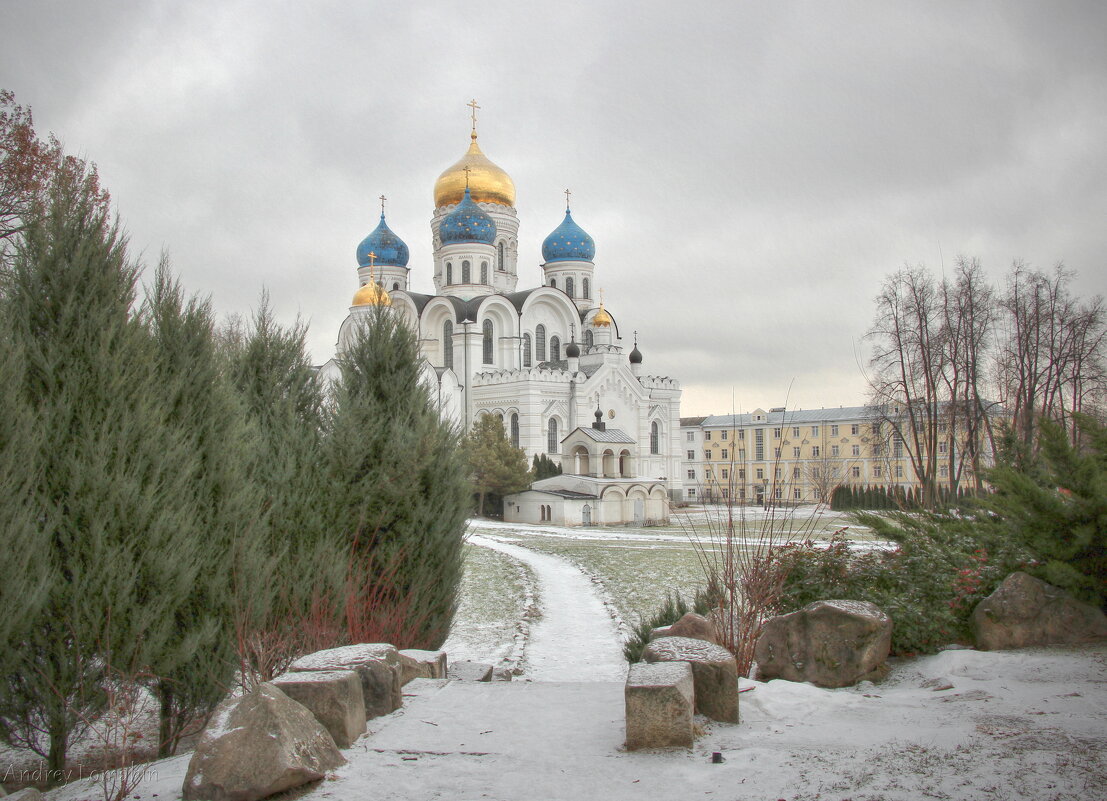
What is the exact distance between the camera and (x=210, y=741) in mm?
3609

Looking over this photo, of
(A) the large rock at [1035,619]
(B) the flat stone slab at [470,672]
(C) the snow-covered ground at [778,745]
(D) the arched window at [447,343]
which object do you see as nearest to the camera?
(C) the snow-covered ground at [778,745]

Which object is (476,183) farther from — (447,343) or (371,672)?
(371,672)

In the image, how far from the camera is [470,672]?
6730mm

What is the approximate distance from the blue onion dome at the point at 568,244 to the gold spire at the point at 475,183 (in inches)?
135

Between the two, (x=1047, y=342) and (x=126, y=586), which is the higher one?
(x=1047, y=342)

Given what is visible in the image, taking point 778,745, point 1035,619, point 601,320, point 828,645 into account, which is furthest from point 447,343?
point 778,745

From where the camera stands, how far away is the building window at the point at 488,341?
44.7 meters

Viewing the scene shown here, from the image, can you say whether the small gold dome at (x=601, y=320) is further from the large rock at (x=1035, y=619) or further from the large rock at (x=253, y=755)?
the large rock at (x=253, y=755)

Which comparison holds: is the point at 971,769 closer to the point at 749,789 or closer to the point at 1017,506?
the point at 749,789

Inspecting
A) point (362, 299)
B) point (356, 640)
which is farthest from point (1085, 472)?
point (362, 299)

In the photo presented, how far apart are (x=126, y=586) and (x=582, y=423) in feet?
122

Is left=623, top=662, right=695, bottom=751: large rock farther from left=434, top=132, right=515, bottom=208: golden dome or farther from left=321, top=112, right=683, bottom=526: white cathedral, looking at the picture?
left=434, top=132, right=515, bottom=208: golden dome

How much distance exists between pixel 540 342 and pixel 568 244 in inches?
283

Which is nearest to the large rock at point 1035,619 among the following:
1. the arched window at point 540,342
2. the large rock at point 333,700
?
the large rock at point 333,700
